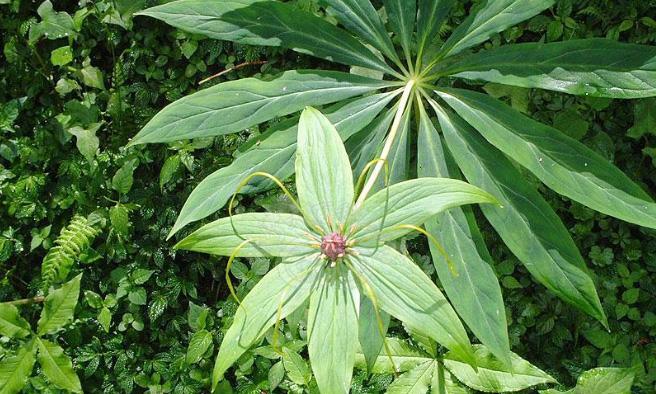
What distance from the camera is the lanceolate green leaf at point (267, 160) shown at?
1.59 meters

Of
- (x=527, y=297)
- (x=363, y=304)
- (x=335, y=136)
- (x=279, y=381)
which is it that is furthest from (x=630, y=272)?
(x=335, y=136)

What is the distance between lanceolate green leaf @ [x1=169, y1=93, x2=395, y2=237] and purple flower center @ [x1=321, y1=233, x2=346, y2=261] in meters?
0.44

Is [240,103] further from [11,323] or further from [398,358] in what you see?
[11,323]

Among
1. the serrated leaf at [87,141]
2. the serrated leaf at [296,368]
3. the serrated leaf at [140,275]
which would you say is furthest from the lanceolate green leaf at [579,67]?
the serrated leaf at [87,141]

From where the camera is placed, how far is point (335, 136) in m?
1.33

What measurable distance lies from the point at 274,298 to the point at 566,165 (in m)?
0.80

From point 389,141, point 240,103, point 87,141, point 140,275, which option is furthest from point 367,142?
point 87,141

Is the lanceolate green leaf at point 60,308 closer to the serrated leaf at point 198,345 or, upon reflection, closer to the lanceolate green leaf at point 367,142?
the serrated leaf at point 198,345

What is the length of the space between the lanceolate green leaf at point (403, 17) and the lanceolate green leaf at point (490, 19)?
0.39 feet

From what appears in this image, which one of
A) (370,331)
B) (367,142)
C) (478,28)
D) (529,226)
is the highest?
(478,28)

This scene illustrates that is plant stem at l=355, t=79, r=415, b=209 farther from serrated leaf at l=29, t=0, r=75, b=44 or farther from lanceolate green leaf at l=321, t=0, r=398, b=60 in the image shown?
serrated leaf at l=29, t=0, r=75, b=44

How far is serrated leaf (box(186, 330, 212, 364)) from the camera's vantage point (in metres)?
2.11

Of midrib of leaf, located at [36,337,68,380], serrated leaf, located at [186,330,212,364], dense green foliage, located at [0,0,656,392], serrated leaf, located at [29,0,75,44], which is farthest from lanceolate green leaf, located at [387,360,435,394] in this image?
serrated leaf, located at [29,0,75,44]

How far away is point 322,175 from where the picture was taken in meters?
1.30
